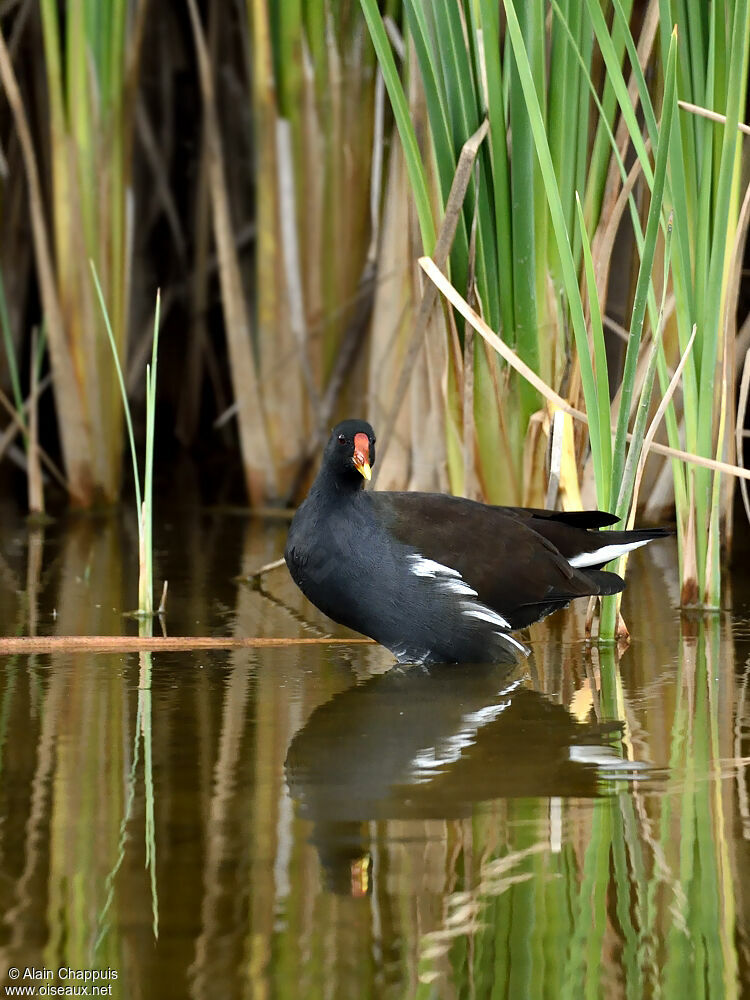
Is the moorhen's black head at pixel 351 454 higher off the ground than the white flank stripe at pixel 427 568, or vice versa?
the moorhen's black head at pixel 351 454

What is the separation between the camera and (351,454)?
9.97ft

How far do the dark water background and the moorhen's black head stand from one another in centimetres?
38

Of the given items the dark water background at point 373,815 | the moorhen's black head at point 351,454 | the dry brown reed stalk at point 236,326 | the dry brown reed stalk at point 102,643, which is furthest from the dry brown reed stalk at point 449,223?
the dry brown reed stalk at point 236,326

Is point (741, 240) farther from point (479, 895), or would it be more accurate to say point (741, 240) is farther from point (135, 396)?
point (135, 396)

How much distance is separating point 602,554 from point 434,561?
393 mm

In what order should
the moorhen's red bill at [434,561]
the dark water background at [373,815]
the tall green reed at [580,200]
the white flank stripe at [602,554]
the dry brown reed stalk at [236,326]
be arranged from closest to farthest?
the dark water background at [373,815], the tall green reed at [580,200], the moorhen's red bill at [434,561], the white flank stripe at [602,554], the dry brown reed stalk at [236,326]

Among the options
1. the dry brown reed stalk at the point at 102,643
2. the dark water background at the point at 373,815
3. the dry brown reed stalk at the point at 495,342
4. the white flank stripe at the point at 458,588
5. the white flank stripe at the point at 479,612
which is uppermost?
the dry brown reed stalk at the point at 495,342

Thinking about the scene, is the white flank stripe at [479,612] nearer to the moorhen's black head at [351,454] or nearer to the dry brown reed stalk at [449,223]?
the moorhen's black head at [351,454]

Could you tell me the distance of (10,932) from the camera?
1656mm

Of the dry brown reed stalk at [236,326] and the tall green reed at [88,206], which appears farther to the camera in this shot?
the dry brown reed stalk at [236,326]

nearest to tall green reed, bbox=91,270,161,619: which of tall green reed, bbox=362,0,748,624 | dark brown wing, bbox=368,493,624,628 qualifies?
dark brown wing, bbox=368,493,624,628

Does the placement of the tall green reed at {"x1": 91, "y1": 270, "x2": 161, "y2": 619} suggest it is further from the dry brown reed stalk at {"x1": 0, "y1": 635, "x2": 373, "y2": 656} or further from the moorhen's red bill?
the moorhen's red bill

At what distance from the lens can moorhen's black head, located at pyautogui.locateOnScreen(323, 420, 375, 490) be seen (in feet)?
9.88

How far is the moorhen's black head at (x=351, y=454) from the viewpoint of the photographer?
3.01 m
